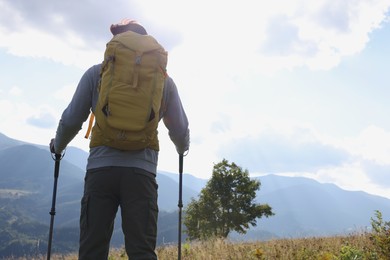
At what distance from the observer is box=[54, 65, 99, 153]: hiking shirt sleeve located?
3.87 metres

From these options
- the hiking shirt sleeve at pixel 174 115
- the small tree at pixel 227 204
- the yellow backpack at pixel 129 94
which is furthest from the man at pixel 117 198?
the small tree at pixel 227 204

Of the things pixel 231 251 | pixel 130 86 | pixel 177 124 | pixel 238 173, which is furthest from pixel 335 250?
pixel 238 173

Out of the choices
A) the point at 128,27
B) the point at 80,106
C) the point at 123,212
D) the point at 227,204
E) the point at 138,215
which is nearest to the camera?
the point at 138,215

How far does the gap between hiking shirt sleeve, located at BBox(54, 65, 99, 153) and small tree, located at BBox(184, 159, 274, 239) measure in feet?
161

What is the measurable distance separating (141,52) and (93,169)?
1.22 meters

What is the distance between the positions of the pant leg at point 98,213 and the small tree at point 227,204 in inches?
1936

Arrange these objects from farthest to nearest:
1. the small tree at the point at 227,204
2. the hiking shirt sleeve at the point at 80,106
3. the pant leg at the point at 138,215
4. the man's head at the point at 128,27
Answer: the small tree at the point at 227,204 < the man's head at the point at 128,27 < the hiking shirt sleeve at the point at 80,106 < the pant leg at the point at 138,215

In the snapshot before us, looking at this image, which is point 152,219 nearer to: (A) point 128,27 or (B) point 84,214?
(B) point 84,214

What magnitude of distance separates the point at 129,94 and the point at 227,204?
170 feet

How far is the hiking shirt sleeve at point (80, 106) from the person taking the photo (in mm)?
3871

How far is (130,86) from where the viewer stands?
3.53 m

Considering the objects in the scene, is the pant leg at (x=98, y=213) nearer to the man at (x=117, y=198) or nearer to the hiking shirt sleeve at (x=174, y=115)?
the man at (x=117, y=198)

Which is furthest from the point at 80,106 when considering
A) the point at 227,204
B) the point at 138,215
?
the point at 227,204

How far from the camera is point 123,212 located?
357 cm
